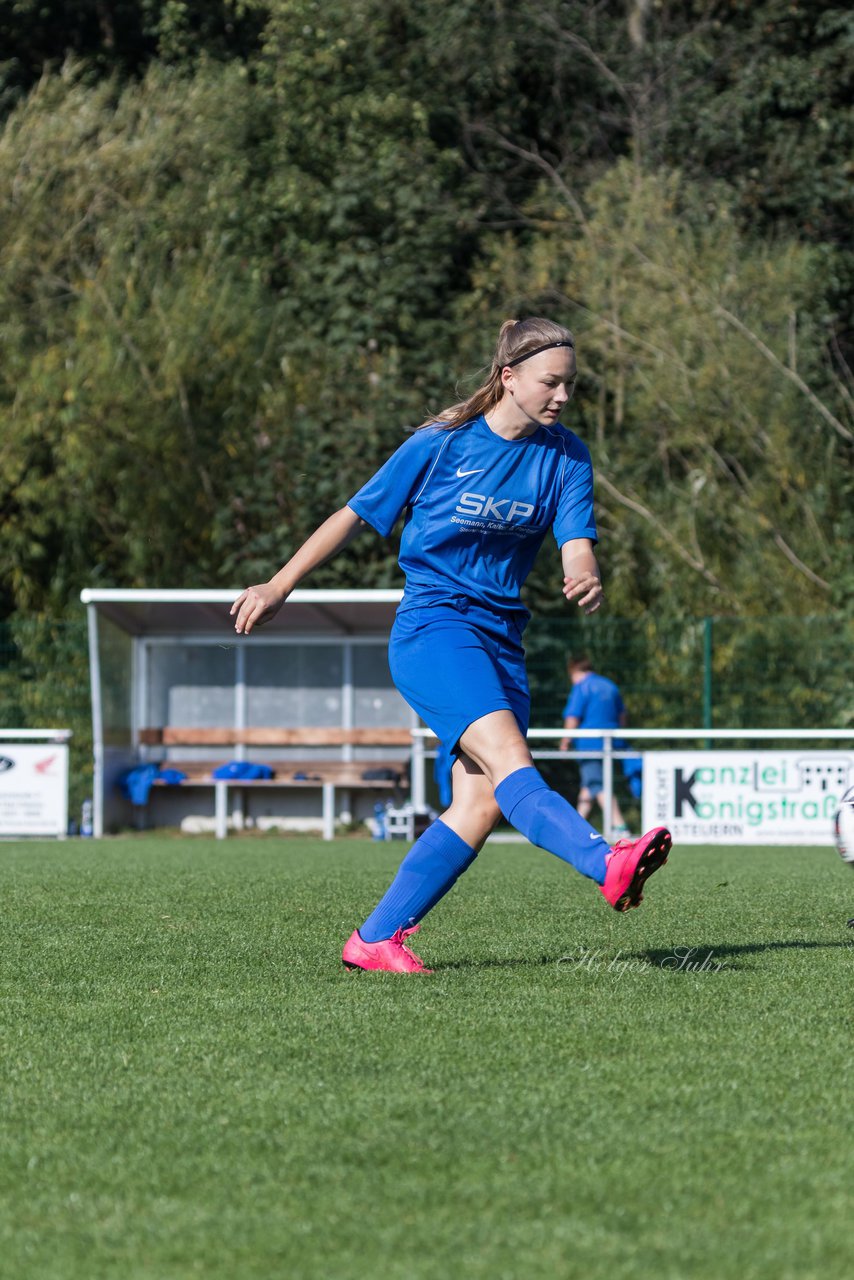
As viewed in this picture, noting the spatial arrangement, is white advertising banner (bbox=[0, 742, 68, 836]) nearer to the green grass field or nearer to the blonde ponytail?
the green grass field

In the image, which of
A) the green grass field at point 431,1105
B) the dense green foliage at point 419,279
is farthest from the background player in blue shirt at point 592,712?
the green grass field at point 431,1105

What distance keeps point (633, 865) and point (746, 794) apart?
10.9 meters

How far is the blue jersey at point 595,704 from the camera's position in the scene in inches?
644

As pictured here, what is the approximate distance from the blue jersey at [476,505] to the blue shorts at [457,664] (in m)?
0.06

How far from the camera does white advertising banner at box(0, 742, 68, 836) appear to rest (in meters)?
16.2

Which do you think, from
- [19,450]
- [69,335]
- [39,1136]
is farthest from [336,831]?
[39,1136]

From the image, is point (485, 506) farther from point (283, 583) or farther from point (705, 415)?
point (705, 415)

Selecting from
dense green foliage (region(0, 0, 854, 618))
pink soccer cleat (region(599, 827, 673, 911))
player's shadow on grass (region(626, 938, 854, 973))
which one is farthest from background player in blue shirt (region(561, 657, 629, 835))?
pink soccer cleat (region(599, 827, 673, 911))

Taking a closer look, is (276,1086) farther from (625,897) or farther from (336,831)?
(336,831)

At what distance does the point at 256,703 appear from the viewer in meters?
18.1

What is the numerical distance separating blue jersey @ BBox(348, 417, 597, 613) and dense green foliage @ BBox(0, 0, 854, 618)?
577 inches

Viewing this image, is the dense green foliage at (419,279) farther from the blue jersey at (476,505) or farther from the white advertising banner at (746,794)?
the blue jersey at (476,505)

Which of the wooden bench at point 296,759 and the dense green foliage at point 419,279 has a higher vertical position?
the dense green foliage at point 419,279

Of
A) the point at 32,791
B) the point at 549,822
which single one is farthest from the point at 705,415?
the point at 549,822
